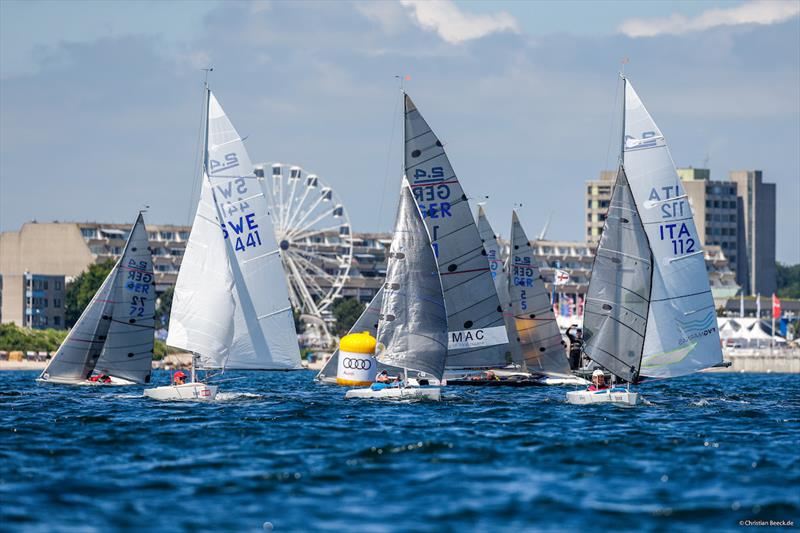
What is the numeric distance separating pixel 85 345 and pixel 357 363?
13.5 m

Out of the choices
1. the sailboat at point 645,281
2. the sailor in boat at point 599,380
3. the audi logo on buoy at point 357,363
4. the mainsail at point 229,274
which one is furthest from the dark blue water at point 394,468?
the audi logo on buoy at point 357,363

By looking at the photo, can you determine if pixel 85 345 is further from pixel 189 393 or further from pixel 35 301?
pixel 35 301

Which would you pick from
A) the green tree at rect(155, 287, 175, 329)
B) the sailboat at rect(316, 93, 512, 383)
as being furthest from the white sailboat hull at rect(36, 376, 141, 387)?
the green tree at rect(155, 287, 175, 329)

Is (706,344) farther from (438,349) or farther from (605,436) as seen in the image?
(605,436)

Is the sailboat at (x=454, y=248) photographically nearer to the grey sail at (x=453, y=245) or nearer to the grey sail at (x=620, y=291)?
the grey sail at (x=453, y=245)

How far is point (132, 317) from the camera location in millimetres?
62750

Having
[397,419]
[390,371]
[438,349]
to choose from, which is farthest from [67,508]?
[390,371]

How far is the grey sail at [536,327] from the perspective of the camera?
69.9m

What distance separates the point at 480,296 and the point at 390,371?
4.57m

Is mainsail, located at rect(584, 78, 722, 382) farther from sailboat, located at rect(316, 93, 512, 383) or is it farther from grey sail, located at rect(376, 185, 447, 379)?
sailboat, located at rect(316, 93, 512, 383)

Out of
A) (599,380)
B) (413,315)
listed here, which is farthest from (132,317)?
(599,380)

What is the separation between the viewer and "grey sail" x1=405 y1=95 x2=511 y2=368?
55.5 meters

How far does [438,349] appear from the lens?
5084 cm

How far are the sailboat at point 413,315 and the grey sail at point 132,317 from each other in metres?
15.6
